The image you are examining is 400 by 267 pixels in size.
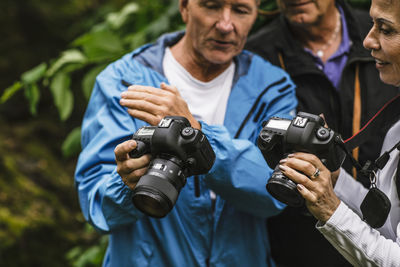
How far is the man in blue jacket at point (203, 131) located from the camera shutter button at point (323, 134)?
386 millimetres

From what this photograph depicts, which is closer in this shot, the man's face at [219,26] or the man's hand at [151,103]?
the man's hand at [151,103]

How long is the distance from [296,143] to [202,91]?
0.69 metres

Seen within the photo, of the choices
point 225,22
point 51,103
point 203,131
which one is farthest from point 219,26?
point 51,103

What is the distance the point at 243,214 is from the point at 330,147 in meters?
0.62

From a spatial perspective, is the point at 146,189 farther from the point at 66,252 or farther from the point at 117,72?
the point at 66,252

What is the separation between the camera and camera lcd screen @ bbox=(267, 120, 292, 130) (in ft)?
5.43

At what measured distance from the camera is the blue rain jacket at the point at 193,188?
190 cm

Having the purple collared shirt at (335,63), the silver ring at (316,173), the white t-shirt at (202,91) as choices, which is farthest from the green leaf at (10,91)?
the silver ring at (316,173)

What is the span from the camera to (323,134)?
1.60m

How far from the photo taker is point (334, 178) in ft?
6.53

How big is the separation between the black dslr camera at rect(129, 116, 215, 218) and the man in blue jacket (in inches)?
2.9

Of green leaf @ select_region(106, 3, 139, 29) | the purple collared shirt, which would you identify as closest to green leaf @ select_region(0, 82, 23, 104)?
green leaf @ select_region(106, 3, 139, 29)

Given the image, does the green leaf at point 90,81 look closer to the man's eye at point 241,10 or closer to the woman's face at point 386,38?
the man's eye at point 241,10

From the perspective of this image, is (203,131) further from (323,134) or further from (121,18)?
(121,18)
